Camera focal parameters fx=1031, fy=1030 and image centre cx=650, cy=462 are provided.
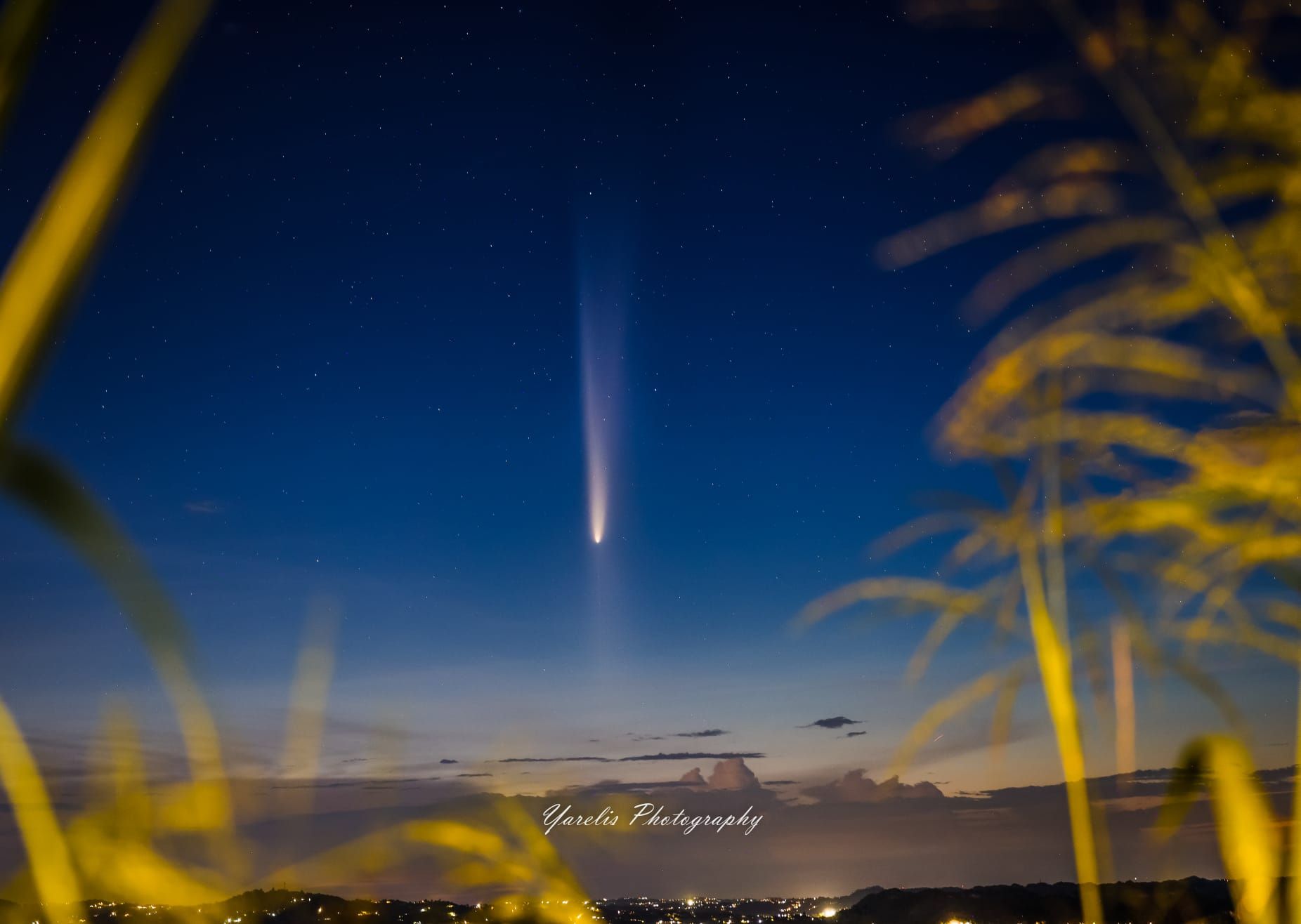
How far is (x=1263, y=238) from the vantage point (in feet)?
17.6

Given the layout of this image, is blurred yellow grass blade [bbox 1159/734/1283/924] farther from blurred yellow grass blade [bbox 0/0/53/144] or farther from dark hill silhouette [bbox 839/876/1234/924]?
dark hill silhouette [bbox 839/876/1234/924]

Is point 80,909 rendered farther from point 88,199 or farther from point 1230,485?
point 1230,485

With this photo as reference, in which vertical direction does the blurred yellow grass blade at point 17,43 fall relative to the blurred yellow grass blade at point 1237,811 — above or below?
above

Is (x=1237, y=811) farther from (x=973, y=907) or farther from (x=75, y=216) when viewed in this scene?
(x=973, y=907)

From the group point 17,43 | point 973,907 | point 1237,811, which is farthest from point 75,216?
point 973,907

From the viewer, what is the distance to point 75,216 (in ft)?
5.86

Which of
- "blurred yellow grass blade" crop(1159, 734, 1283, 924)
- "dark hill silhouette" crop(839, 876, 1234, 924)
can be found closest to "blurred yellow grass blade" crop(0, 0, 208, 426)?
"blurred yellow grass blade" crop(1159, 734, 1283, 924)

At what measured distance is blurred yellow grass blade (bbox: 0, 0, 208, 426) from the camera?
1.70 m

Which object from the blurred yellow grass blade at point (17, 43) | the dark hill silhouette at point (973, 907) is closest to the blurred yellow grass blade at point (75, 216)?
the blurred yellow grass blade at point (17, 43)

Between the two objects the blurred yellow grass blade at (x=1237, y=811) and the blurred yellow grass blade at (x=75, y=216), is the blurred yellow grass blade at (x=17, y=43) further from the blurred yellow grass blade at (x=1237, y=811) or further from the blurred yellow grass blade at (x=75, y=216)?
the blurred yellow grass blade at (x=1237, y=811)

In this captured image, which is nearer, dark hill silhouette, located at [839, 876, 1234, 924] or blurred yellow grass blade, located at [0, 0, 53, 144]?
blurred yellow grass blade, located at [0, 0, 53, 144]

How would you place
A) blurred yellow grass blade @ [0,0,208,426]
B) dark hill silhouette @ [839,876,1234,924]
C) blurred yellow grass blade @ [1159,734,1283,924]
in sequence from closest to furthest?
blurred yellow grass blade @ [0,0,208,426] < blurred yellow grass blade @ [1159,734,1283,924] < dark hill silhouette @ [839,876,1234,924]

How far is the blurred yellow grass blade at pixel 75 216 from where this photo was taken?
1699 millimetres

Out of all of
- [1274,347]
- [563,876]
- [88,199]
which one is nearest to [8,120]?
[88,199]
